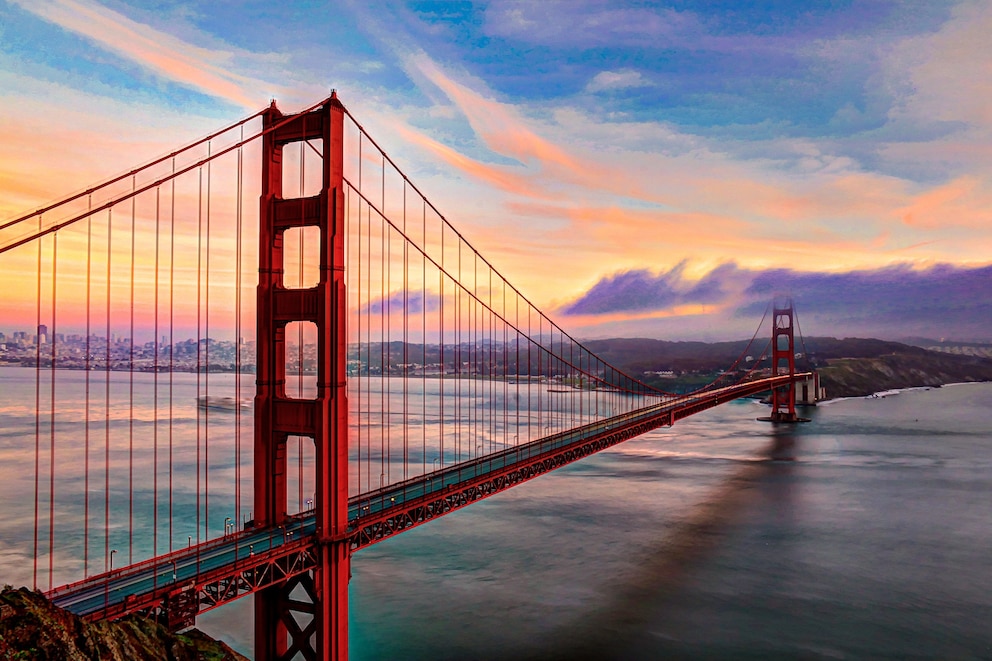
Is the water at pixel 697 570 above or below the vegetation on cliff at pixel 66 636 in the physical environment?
below

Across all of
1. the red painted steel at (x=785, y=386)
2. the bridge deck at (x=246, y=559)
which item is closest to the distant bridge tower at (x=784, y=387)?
the red painted steel at (x=785, y=386)

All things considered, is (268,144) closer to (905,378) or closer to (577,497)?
(577,497)

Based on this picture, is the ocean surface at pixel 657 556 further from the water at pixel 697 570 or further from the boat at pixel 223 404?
the boat at pixel 223 404

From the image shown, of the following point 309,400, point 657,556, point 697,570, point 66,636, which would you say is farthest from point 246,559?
point 657,556

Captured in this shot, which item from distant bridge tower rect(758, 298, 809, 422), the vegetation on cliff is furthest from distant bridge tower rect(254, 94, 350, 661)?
distant bridge tower rect(758, 298, 809, 422)

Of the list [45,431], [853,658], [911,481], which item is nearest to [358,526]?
[853,658]
